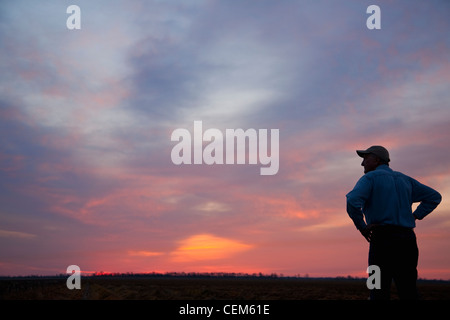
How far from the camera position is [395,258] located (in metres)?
4.29

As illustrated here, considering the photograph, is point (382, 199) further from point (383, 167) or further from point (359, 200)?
point (383, 167)

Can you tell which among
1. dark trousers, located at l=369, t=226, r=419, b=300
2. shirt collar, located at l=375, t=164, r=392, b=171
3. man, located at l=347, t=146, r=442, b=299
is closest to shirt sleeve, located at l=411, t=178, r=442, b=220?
man, located at l=347, t=146, r=442, b=299

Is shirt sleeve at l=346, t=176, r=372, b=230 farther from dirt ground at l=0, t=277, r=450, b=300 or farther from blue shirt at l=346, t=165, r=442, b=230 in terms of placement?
A: dirt ground at l=0, t=277, r=450, b=300

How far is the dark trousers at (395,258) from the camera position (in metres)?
4.20

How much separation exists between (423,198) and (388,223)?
811 mm

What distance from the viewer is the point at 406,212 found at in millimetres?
4492

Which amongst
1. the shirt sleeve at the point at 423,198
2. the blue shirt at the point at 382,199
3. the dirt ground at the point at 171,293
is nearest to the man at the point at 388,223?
the blue shirt at the point at 382,199

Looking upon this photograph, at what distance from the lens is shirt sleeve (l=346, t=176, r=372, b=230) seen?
4.34 m

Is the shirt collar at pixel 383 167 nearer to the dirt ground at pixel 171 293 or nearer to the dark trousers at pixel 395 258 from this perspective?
the dark trousers at pixel 395 258

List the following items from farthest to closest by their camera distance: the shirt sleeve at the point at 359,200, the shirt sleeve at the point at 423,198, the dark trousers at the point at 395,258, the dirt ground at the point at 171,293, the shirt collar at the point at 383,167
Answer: the dirt ground at the point at 171,293
the shirt sleeve at the point at 423,198
the shirt collar at the point at 383,167
the shirt sleeve at the point at 359,200
the dark trousers at the point at 395,258

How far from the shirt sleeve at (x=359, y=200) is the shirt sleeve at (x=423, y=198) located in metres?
0.74

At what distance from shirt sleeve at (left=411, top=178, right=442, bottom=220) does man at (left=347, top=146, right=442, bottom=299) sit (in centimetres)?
21
